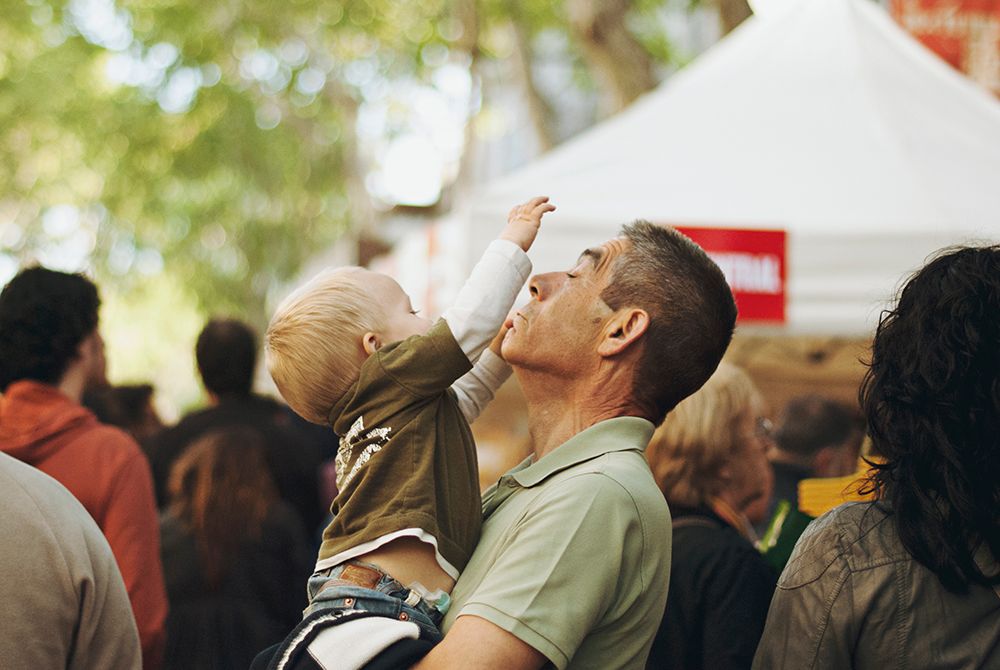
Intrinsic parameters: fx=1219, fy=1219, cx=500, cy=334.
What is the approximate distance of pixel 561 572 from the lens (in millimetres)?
1938

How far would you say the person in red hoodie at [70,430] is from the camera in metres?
3.47

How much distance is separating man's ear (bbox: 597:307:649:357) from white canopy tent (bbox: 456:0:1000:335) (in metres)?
2.12

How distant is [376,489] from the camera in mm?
2221

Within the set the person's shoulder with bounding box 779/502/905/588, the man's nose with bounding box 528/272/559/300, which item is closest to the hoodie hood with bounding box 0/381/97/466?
the man's nose with bounding box 528/272/559/300

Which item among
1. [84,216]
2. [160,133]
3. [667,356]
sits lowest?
[84,216]

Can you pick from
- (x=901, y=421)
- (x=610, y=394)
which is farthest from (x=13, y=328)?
(x=901, y=421)

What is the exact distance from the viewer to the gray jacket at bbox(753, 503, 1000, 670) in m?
2.01

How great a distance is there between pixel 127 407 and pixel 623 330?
4.10m

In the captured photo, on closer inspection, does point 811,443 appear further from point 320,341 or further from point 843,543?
point 320,341

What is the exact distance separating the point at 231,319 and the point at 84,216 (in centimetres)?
2049

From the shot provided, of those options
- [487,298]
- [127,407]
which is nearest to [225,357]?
[127,407]

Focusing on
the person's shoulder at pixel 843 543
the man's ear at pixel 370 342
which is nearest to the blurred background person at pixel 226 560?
the man's ear at pixel 370 342

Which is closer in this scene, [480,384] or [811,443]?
[480,384]

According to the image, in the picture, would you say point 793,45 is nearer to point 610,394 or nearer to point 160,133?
point 610,394
